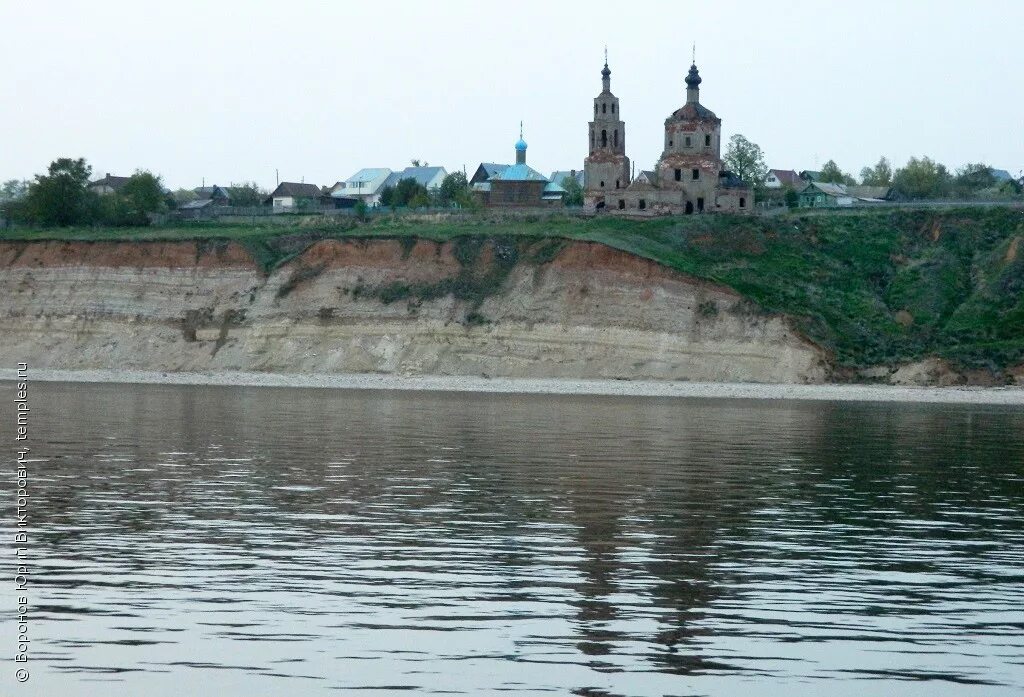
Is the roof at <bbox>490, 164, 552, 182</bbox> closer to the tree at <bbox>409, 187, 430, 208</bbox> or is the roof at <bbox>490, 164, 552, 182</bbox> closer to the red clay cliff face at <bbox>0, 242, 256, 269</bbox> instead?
the tree at <bbox>409, 187, 430, 208</bbox>

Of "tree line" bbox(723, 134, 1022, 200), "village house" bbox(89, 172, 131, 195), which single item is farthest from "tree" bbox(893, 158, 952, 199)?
"village house" bbox(89, 172, 131, 195)

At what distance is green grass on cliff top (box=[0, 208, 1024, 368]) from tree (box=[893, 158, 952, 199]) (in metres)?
26.3

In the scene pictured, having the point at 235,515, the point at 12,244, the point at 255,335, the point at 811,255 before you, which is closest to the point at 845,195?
the point at 811,255

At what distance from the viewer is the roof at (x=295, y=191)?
141m

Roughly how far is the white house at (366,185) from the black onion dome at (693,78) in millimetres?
43525

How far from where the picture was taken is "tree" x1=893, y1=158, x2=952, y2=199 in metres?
124

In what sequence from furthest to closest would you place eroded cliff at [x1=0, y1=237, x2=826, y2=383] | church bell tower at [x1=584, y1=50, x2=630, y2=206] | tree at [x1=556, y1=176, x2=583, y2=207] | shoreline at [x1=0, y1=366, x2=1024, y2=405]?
tree at [x1=556, y1=176, x2=583, y2=207], church bell tower at [x1=584, y1=50, x2=630, y2=206], eroded cliff at [x1=0, y1=237, x2=826, y2=383], shoreline at [x1=0, y1=366, x2=1024, y2=405]

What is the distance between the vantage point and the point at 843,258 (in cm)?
9125

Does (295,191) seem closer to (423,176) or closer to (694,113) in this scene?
(423,176)

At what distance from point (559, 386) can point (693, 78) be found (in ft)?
111

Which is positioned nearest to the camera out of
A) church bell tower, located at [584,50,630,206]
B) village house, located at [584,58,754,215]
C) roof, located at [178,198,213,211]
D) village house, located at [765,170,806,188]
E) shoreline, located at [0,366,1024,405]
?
shoreline, located at [0,366,1024,405]

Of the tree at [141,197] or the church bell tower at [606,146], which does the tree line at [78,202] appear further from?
the church bell tower at [606,146]

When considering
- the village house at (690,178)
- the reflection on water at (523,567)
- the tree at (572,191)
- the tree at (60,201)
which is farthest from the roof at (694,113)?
the reflection on water at (523,567)

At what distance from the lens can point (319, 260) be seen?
92.4 metres
